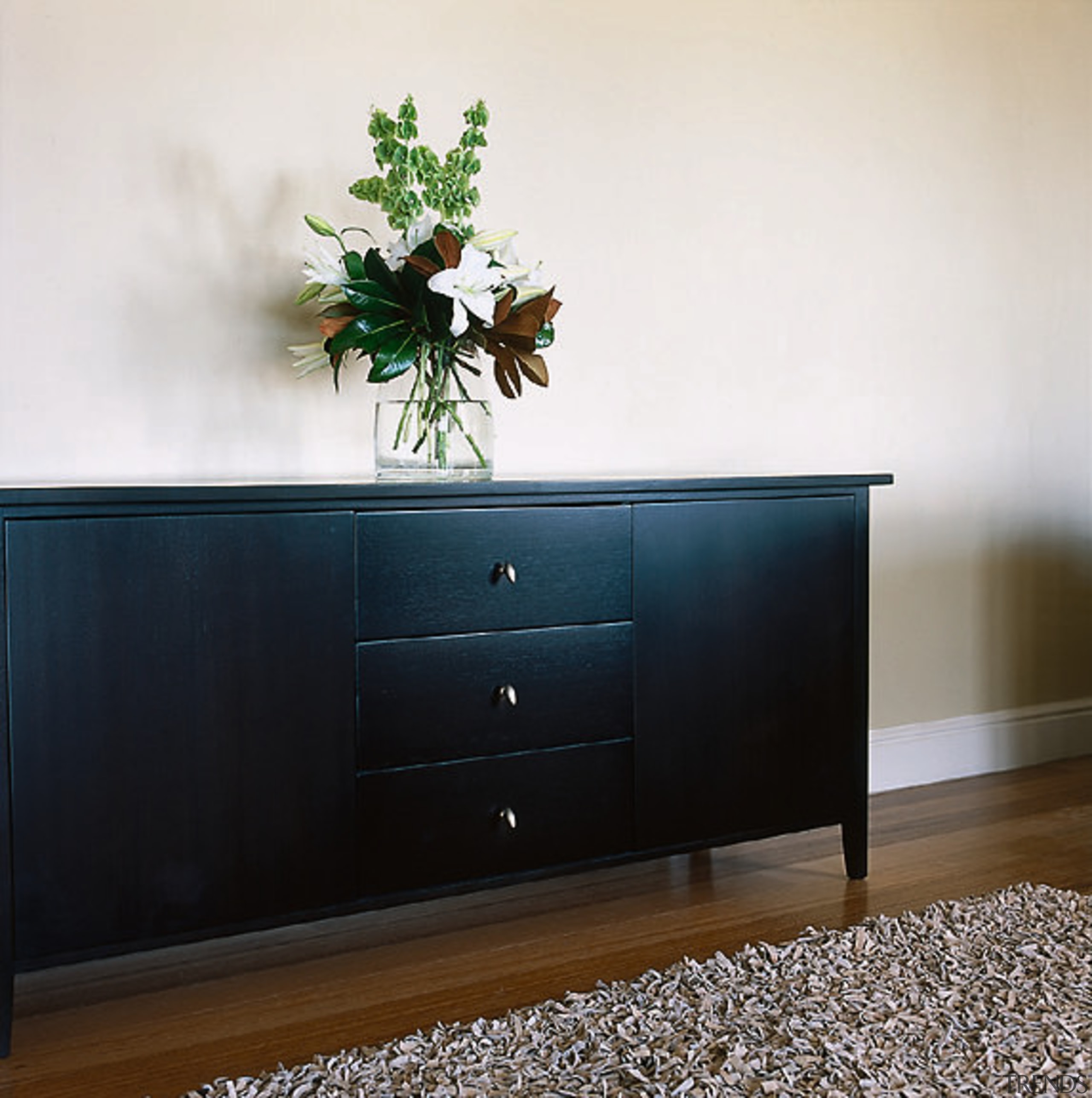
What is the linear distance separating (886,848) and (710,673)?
2.04ft

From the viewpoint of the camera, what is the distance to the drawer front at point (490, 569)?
5.97 feet

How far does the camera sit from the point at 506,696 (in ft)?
6.24

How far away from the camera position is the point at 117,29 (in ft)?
6.62

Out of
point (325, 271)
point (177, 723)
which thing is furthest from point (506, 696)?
point (325, 271)

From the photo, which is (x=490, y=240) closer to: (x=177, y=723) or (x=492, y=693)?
(x=492, y=693)

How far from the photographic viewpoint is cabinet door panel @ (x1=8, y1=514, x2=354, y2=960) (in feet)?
5.27

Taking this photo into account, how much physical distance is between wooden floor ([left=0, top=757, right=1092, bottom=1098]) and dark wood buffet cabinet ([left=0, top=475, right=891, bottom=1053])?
0.37 feet

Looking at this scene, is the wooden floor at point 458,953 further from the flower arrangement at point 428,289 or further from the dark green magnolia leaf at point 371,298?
the dark green magnolia leaf at point 371,298

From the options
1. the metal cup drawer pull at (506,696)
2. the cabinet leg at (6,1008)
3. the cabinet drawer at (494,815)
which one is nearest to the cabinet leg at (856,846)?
the cabinet drawer at (494,815)

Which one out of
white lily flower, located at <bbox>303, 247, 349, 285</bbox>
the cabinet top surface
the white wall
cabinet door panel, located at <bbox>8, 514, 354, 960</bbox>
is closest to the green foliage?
white lily flower, located at <bbox>303, 247, 349, 285</bbox>

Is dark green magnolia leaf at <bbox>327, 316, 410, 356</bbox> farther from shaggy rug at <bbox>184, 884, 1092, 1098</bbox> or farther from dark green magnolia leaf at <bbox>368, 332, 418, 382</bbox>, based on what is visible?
shaggy rug at <bbox>184, 884, 1092, 1098</bbox>

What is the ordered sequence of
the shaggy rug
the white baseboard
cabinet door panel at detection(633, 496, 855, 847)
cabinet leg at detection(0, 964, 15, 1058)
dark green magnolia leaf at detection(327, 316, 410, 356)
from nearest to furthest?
the shaggy rug < cabinet leg at detection(0, 964, 15, 1058) < dark green magnolia leaf at detection(327, 316, 410, 356) < cabinet door panel at detection(633, 496, 855, 847) < the white baseboard

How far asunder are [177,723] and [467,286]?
0.74m

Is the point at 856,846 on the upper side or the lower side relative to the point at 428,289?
lower
